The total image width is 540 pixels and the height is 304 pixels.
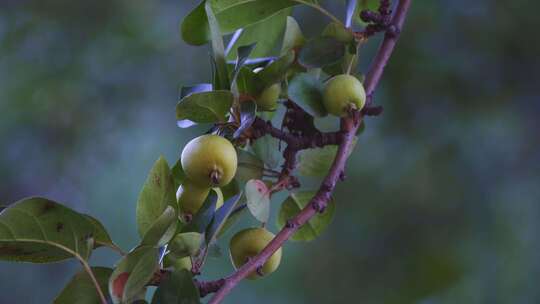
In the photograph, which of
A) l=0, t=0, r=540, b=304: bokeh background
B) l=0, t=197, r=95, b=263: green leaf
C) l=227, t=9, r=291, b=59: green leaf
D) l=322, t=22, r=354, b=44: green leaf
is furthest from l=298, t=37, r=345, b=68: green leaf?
l=0, t=0, r=540, b=304: bokeh background

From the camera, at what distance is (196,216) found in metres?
0.53

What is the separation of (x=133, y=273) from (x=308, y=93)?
204mm

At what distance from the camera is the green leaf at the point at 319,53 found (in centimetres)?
58

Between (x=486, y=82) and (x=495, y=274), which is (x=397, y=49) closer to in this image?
(x=486, y=82)

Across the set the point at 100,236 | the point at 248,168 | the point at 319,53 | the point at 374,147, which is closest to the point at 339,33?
the point at 319,53

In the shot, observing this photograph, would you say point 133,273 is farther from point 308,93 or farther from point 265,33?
point 265,33

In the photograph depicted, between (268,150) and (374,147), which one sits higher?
(268,150)

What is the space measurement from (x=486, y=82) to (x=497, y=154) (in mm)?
197

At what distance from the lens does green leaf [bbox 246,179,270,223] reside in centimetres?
53

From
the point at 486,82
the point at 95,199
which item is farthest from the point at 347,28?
the point at 95,199

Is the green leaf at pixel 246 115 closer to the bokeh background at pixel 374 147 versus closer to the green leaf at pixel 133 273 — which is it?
the green leaf at pixel 133 273

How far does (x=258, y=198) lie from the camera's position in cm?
54

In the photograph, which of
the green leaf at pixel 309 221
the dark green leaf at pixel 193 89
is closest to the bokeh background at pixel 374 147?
the green leaf at pixel 309 221

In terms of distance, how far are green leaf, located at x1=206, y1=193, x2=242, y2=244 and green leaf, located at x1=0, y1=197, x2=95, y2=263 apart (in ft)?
0.30
